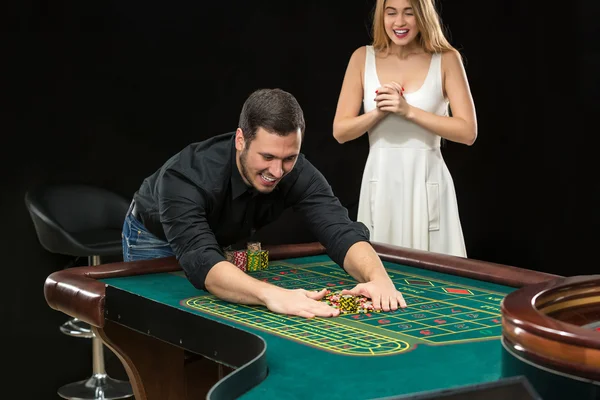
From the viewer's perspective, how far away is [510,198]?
5.73m

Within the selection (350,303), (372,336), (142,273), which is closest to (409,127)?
(142,273)

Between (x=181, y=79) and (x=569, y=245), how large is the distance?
2.55m

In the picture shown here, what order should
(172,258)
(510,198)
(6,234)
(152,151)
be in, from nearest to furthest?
(172,258) → (6,234) → (152,151) → (510,198)

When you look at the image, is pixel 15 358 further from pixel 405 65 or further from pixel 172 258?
pixel 405 65

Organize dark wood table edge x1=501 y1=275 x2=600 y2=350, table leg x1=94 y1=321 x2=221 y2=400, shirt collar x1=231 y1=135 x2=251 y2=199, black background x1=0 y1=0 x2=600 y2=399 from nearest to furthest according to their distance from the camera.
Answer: dark wood table edge x1=501 y1=275 x2=600 y2=350 < table leg x1=94 y1=321 x2=221 y2=400 < shirt collar x1=231 y1=135 x2=251 y2=199 < black background x1=0 y1=0 x2=600 y2=399

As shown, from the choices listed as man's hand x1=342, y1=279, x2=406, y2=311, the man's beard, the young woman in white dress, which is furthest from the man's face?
the young woman in white dress

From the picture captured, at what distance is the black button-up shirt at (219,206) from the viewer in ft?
9.22

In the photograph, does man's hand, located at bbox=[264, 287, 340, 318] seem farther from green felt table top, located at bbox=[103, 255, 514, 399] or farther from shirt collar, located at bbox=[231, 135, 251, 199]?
shirt collar, located at bbox=[231, 135, 251, 199]

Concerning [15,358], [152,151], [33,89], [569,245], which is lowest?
[15,358]

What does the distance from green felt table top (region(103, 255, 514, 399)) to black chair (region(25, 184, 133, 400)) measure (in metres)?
1.37

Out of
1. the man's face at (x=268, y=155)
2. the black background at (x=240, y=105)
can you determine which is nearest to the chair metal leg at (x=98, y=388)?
the black background at (x=240, y=105)

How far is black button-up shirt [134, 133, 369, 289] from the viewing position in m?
2.81

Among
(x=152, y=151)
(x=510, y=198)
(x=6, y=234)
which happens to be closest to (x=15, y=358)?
(x=6, y=234)

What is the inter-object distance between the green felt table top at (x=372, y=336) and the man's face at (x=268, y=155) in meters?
0.34
